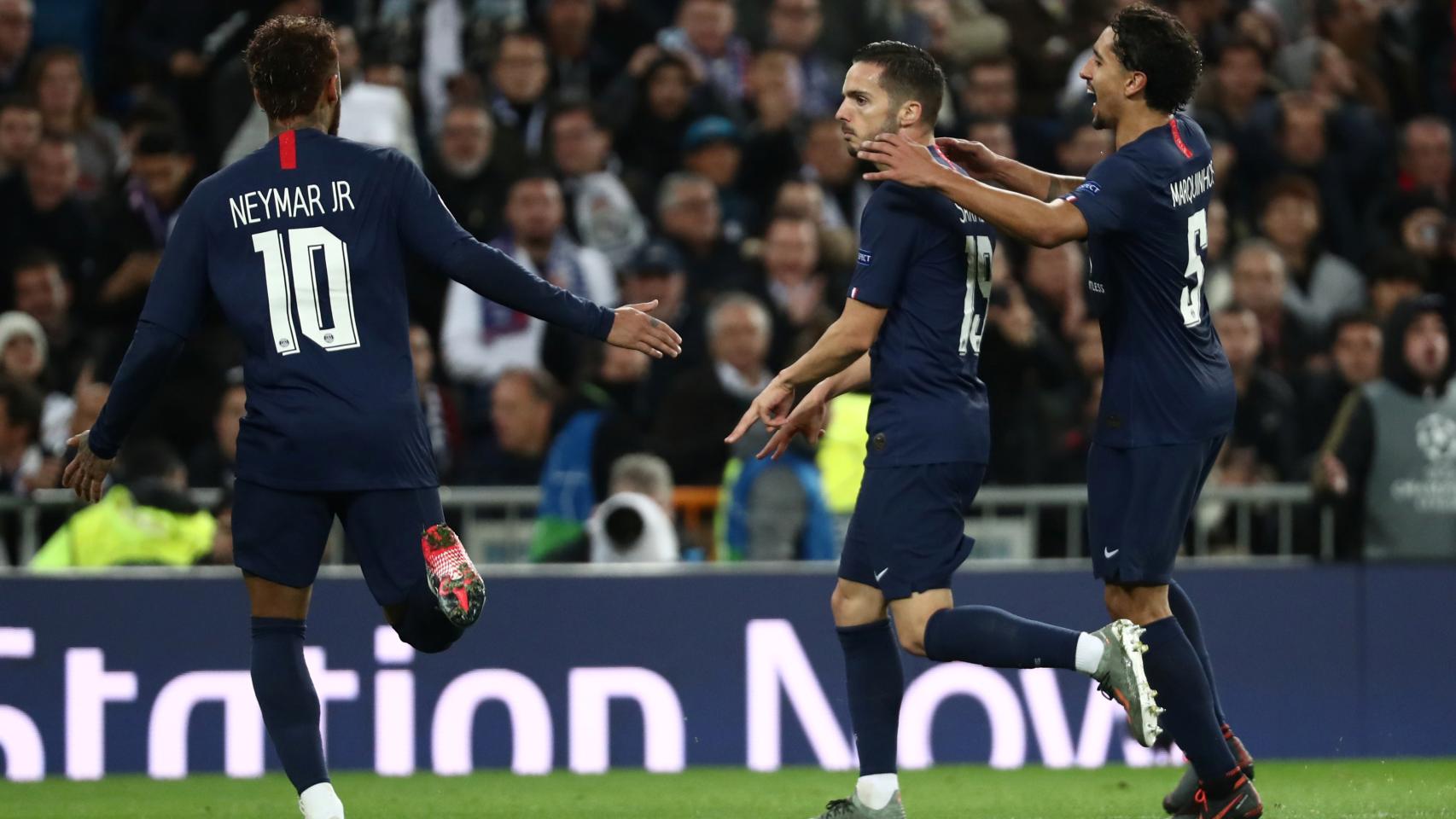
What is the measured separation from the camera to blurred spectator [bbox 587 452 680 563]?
9164 mm

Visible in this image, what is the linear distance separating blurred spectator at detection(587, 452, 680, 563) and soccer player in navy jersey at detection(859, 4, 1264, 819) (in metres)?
3.20

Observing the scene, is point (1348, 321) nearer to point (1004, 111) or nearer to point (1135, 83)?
point (1004, 111)

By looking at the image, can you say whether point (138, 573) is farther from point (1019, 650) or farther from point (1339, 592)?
point (1339, 592)

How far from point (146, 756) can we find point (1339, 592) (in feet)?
16.0

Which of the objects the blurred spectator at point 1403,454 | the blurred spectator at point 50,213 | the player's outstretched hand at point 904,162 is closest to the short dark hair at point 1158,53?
the player's outstretched hand at point 904,162

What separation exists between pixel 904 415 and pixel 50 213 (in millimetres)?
6331

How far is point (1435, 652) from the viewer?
9.12 m

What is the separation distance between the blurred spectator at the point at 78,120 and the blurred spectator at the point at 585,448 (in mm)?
3014

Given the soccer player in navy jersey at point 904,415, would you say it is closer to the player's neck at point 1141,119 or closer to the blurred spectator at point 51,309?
the player's neck at point 1141,119

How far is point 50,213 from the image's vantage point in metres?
11.1

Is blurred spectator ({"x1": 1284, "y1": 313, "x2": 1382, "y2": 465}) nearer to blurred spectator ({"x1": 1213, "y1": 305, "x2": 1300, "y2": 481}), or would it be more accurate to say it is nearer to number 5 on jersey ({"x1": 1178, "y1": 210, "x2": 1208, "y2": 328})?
blurred spectator ({"x1": 1213, "y1": 305, "x2": 1300, "y2": 481})

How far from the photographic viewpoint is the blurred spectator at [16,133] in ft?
36.6

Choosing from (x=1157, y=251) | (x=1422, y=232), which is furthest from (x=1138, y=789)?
(x=1422, y=232)

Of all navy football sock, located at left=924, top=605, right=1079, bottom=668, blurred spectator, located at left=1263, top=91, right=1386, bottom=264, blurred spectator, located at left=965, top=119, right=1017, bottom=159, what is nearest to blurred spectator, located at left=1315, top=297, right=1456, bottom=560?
blurred spectator, located at left=965, top=119, right=1017, bottom=159
